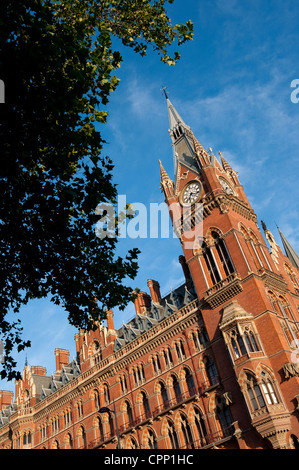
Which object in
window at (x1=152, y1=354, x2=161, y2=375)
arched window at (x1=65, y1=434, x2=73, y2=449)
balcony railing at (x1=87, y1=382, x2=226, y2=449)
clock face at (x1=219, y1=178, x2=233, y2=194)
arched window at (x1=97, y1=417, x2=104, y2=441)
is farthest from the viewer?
arched window at (x1=65, y1=434, x2=73, y2=449)

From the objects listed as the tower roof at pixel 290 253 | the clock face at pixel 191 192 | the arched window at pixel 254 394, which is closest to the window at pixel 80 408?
the arched window at pixel 254 394

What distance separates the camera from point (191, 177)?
39188 mm

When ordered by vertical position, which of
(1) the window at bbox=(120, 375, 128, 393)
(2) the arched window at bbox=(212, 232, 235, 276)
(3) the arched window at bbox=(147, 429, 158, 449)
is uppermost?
(2) the arched window at bbox=(212, 232, 235, 276)

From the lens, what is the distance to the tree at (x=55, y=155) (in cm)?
1222

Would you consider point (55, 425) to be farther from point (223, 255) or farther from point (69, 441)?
point (223, 255)

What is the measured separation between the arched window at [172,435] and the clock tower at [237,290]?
20.3 feet

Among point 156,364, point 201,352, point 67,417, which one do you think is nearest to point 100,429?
point 67,417

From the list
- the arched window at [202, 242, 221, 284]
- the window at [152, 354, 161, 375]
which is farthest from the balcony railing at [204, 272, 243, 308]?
the window at [152, 354, 161, 375]

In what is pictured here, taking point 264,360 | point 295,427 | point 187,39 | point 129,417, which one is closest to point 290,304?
point 264,360

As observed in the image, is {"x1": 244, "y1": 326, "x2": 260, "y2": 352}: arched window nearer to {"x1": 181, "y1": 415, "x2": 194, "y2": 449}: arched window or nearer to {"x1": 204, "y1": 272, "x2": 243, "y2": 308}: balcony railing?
{"x1": 204, "y1": 272, "x2": 243, "y2": 308}: balcony railing

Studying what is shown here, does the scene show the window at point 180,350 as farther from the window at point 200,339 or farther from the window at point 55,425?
the window at point 55,425

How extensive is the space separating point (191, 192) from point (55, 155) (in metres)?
25.6

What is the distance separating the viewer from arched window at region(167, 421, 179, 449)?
105ft

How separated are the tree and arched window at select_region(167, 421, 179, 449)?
20979 millimetres
